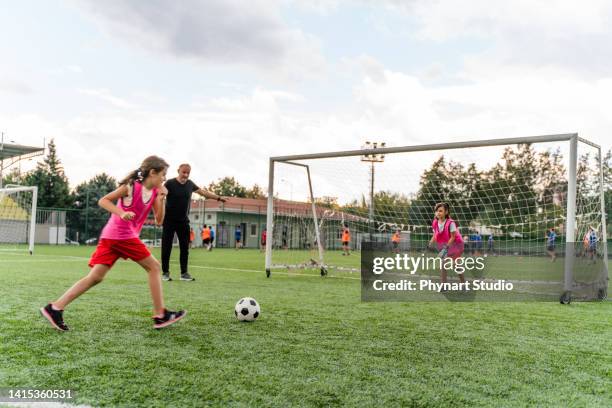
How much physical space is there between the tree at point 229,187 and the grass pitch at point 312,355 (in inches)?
3457

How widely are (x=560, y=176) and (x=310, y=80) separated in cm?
695

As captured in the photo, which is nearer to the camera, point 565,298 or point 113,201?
point 113,201

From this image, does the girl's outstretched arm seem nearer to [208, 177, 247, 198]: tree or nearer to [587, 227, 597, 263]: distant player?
[587, 227, 597, 263]: distant player

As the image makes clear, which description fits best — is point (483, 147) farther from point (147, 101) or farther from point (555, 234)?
point (147, 101)

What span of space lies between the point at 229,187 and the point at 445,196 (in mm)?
83683

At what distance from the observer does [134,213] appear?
468 cm

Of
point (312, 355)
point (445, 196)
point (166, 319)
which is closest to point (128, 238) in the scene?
point (166, 319)

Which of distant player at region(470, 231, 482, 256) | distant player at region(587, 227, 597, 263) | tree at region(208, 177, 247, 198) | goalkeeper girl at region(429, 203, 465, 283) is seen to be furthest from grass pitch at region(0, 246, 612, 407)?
tree at region(208, 177, 247, 198)

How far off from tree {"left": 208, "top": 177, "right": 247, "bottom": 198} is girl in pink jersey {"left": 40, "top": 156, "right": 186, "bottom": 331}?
89.3 metres

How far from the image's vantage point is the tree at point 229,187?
93.9 m

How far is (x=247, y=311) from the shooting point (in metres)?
5.25

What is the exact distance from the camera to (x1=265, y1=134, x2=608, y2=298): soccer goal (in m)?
9.30

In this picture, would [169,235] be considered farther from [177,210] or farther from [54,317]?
[54,317]

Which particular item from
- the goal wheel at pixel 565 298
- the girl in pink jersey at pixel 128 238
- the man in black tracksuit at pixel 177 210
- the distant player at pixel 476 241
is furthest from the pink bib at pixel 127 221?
the distant player at pixel 476 241
